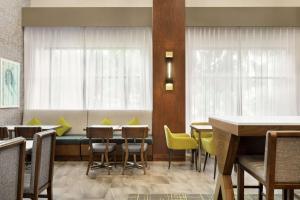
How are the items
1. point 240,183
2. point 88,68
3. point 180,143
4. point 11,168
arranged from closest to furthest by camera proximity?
1. point 11,168
2. point 240,183
3. point 180,143
4. point 88,68

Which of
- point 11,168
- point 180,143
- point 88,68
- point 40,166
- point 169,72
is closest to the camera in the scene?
point 11,168

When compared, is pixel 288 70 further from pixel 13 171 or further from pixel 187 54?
pixel 13 171

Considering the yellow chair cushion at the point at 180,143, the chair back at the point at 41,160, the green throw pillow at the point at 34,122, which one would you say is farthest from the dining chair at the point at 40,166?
the green throw pillow at the point at 34,122

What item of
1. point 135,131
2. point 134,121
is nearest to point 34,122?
point 134,121

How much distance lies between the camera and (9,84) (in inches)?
281

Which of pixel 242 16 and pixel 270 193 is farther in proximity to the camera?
pixel 242 16

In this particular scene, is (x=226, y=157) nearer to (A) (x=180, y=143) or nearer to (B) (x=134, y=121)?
(A) (x=180, y=143)

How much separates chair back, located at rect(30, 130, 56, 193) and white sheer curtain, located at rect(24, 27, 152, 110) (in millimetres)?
5047

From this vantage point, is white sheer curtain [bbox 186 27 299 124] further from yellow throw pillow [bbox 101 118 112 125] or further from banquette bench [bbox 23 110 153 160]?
yellow throw pillow [bbox 101 118 112 125]

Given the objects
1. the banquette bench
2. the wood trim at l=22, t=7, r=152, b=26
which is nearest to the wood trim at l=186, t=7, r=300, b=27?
the wood trim at l=22, t=7, r=152, b=26

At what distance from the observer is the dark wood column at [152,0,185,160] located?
7.09m

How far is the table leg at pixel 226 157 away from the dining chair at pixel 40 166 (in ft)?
4.89

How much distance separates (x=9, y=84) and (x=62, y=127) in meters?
1.53

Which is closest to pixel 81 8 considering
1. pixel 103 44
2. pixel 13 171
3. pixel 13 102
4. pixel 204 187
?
pixel 103 44
